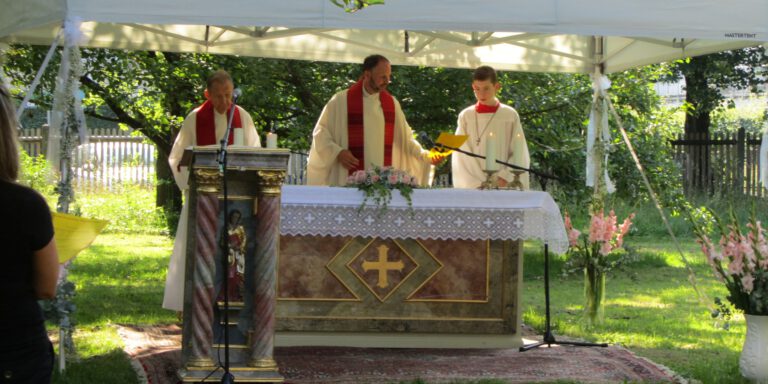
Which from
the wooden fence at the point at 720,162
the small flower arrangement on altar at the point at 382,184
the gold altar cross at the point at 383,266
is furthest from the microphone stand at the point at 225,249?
the wooden fence at the point at 720,162

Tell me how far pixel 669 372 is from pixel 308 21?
320cm

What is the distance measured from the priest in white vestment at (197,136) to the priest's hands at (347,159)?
0.68m

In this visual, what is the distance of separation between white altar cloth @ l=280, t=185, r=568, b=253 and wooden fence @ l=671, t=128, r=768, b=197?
476 inches

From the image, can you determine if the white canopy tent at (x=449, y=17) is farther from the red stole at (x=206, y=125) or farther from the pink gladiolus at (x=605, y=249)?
the pink gladiolus at (x=605, y=249)

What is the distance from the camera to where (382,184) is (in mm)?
8180

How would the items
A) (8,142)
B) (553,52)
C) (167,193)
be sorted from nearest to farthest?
(8,142) < (553,52) < (167,193)

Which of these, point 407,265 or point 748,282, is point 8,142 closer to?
point 748,282

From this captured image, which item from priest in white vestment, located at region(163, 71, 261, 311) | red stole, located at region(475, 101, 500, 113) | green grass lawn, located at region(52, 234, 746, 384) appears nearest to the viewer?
green grass lawn, located at region(52, 234, 746, 384)

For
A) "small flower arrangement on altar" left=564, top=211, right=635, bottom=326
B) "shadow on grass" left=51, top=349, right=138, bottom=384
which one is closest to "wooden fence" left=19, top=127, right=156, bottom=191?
"small flower arrangement on altar" left=564, top=211, right=635, bottom=326

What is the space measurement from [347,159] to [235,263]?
261 cm

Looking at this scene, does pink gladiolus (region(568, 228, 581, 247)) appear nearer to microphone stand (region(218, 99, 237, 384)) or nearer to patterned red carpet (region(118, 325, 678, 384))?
patterned red carpet (region(118, 325, 678, 384))

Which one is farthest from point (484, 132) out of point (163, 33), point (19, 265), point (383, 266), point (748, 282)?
point (19, 265)

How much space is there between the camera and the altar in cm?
811

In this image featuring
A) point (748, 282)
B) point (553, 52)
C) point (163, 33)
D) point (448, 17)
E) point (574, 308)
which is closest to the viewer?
point (748, 282)
